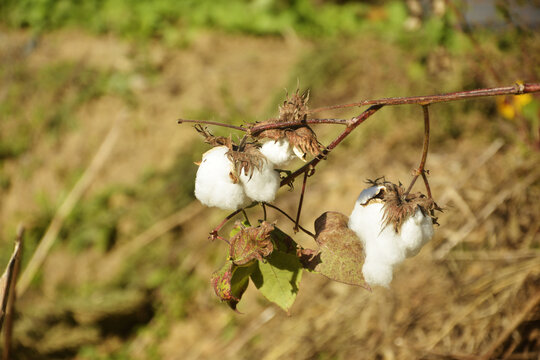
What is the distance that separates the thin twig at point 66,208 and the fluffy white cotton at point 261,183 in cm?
304

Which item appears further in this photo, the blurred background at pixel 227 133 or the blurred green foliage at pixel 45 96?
the blurred green foliage at pixel 45 96

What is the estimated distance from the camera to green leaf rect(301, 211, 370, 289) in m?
0.75

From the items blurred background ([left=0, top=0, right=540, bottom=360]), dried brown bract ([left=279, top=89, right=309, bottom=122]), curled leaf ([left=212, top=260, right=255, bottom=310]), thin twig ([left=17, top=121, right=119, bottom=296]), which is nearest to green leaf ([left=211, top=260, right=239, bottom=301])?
curled leaf ([left=212, top=260, right=255, bottom=310])

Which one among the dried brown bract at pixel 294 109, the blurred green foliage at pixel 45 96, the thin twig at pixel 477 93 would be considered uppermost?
the blurred green foliage at pixel 45 96

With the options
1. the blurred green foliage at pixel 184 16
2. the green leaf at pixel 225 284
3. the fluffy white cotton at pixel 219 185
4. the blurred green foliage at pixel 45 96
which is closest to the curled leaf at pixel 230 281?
the green leaf at pixel 225 284

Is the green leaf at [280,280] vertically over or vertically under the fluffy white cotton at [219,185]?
under

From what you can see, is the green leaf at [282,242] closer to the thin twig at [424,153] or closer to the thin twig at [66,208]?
the thin twig at [424,153]

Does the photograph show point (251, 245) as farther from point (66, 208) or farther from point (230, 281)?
point (66, 208)

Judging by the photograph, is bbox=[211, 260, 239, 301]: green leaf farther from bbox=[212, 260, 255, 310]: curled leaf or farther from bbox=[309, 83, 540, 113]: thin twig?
bbox=[309, 83, 540, 113]: thin twig

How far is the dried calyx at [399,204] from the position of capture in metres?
0.73

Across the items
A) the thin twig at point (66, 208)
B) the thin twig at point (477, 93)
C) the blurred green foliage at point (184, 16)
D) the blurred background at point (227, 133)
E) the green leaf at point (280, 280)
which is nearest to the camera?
the thin twig at point (477, 93)

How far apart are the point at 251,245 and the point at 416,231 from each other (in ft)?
0.81

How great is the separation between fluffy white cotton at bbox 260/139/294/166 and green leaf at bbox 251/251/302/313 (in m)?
0.18

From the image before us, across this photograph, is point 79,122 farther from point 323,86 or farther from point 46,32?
point 323,86
